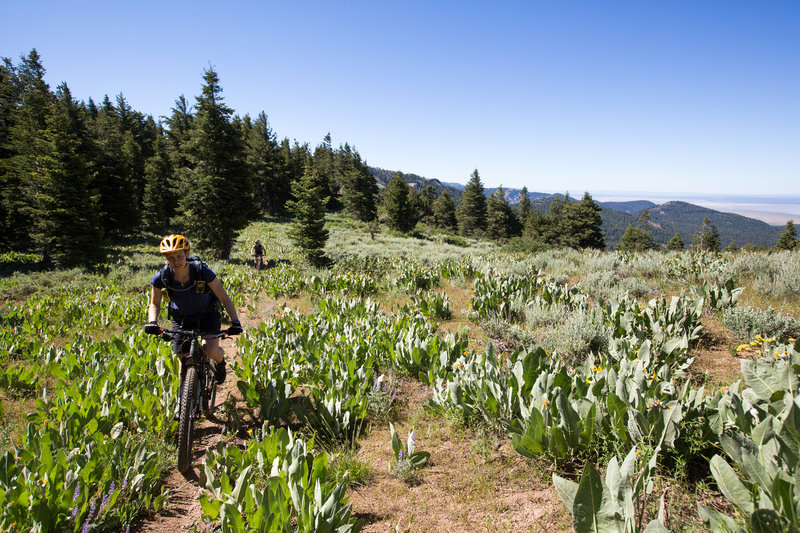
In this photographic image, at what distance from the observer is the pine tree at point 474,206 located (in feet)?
188

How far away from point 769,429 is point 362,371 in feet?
10.6

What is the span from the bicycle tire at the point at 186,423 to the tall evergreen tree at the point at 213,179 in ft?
58.5

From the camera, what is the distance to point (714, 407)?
238 centimetres

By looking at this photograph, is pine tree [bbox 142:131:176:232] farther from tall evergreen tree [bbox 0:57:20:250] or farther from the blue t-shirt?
the blue t-shirt

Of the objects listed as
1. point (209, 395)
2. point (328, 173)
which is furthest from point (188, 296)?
point (328, 173)

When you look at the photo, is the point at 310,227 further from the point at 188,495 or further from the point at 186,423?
the point at 188,495

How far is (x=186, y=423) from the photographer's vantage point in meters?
3.14

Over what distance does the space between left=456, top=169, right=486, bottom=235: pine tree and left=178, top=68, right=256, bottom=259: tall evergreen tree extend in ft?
142

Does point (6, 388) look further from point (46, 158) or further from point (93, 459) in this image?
point (46, 158)

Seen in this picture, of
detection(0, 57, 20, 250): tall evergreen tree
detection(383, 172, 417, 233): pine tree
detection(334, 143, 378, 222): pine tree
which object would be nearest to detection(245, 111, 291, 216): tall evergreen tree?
detection(334, 143, 378, 222): pine tree

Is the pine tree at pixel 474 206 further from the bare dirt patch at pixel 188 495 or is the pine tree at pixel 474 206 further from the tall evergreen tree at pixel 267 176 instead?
the bare dirt patch at pixel 188 495

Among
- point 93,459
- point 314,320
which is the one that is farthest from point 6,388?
point 314,320

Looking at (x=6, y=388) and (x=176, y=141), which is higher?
(x=176, y=141)

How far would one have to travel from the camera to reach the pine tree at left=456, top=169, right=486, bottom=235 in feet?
188
